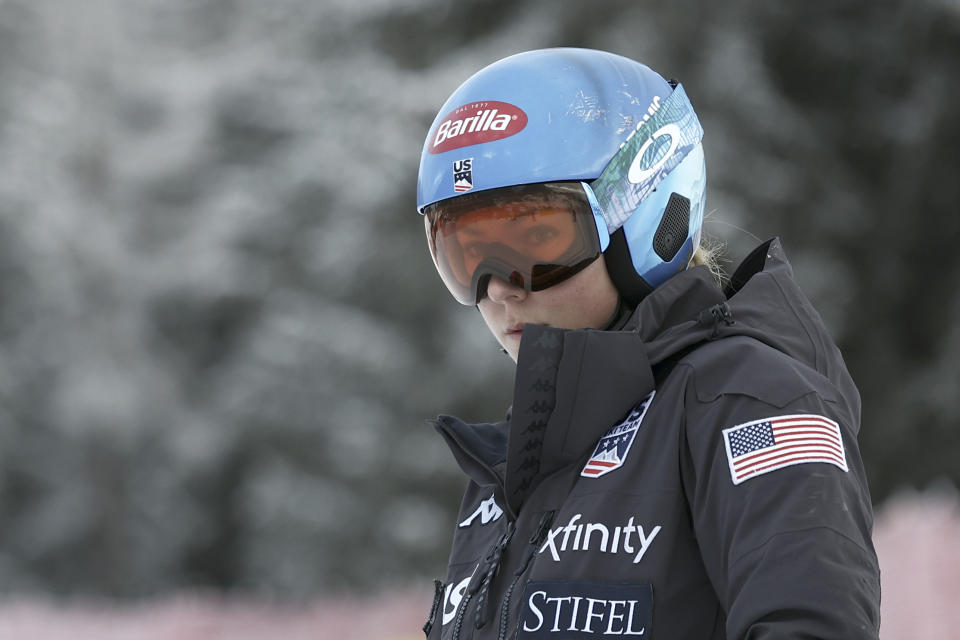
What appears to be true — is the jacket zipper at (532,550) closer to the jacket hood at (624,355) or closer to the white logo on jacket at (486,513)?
the jacket hood at (624,355)

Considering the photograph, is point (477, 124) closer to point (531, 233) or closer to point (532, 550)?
point (531, 233)

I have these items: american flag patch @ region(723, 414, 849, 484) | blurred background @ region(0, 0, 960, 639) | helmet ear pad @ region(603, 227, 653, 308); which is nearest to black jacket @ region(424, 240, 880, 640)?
american flag patch @ region(723, 414, 849, 484)

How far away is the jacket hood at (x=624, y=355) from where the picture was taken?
1663 millimetres

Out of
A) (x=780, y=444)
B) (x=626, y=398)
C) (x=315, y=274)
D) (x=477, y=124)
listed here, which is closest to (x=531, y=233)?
(x=477, y=124)

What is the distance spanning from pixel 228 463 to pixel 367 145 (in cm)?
501

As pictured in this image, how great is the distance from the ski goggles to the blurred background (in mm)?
2957

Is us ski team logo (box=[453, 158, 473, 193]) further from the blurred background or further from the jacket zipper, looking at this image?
the blurred background

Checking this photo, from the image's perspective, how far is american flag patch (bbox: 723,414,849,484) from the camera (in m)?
1.45

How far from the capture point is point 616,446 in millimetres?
1654

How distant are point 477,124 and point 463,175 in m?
0.09

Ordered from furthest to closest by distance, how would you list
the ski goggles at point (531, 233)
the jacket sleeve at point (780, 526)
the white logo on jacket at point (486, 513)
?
the white logo on jacket at point (486, 513) → the ski goggles at point (531, 233) → the jacket sleeve at point (780, 526)

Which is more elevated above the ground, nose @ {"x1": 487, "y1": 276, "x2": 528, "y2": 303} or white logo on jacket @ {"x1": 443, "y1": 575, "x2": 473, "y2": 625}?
nose @ {"x1": 487, "y1": 276, "x2": 528, "y2": 303}

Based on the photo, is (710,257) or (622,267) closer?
(622,267)

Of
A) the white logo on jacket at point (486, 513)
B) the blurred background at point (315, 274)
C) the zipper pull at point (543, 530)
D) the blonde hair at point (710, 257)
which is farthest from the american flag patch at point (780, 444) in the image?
the blurred background at point (315, 274)
